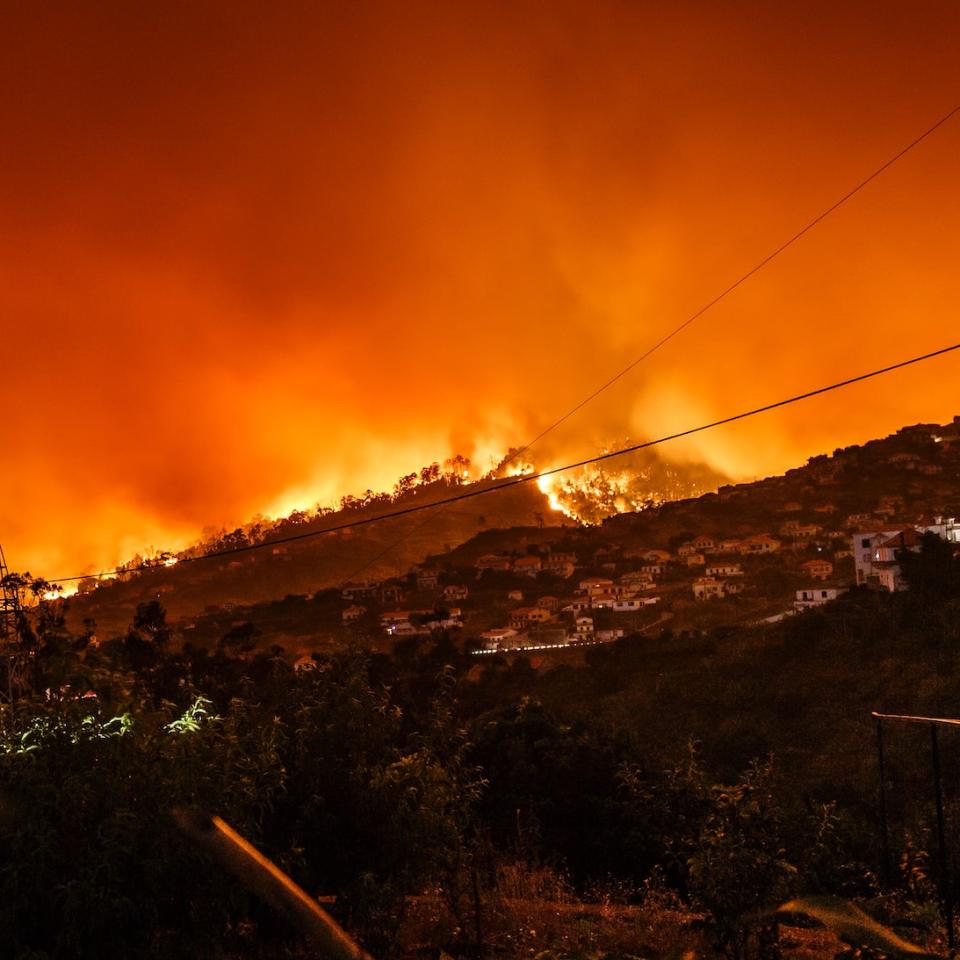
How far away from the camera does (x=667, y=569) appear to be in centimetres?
5803

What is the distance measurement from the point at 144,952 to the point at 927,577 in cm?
3601

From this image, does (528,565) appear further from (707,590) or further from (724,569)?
→ (707,590)

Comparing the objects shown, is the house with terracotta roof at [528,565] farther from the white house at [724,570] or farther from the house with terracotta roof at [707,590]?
the house with terracotta roof at [707,590]

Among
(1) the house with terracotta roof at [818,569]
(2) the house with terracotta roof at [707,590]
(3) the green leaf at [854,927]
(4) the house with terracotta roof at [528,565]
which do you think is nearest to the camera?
(3) the green leaf at [854,927]

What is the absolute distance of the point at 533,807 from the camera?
11188 millimetres

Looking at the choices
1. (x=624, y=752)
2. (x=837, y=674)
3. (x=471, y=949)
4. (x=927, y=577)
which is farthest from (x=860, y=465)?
(x=471, y=949)

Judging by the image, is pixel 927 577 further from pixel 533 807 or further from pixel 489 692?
pixel 533 807

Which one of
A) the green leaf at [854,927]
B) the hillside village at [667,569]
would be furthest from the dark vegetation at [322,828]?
the hillside village at [667,569]

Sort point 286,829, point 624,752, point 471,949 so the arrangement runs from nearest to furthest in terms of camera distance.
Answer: point 286,829, point 471,949, point 624,752

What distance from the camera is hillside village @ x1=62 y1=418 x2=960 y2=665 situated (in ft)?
148

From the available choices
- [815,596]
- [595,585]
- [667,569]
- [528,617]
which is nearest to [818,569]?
[815,596]

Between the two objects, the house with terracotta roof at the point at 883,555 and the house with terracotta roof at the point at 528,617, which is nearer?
the house with terracotta roof at the point at 883,555

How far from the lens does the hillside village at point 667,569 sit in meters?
45.2

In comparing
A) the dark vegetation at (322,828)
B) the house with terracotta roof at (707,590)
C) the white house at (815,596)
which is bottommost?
the dark vegetation at (322,828)
